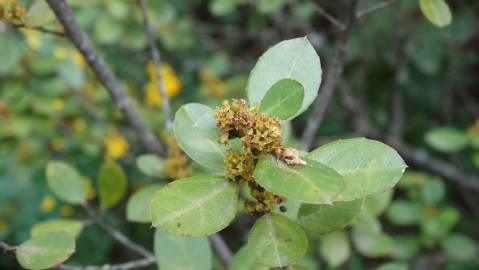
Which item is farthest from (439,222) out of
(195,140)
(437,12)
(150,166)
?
(195,140)

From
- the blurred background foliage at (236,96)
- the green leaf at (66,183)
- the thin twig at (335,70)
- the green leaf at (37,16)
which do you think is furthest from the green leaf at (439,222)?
the green leaf at (37,16)

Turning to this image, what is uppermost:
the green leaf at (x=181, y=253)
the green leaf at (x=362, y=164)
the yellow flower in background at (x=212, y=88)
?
the green leaf at (x=362, y=164)

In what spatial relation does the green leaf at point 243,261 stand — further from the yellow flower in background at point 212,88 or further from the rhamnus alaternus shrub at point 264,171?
the yellow flower in background at point 212,88

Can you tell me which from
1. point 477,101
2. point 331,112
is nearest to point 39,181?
point 331,112

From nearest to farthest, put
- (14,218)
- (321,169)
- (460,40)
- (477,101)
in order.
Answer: (321,169) < (14,218) < (460,40) < (477,101)

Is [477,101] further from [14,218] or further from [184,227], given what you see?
[184,227]

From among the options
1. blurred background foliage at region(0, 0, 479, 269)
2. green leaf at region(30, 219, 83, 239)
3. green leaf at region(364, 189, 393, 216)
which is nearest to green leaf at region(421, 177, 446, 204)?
blurred background foliage at region(0, 0, 479, 269)
